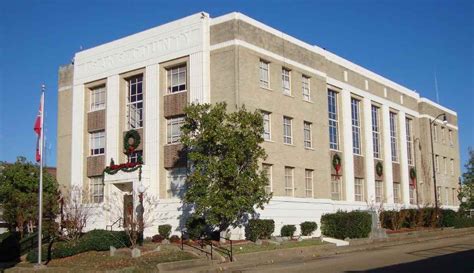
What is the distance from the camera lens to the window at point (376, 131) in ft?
165

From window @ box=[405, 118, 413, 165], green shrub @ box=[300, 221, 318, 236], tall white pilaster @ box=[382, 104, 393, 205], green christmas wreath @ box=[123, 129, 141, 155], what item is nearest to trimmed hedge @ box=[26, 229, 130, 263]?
green christmas wreath @ box=[123, 129, 141, 155]

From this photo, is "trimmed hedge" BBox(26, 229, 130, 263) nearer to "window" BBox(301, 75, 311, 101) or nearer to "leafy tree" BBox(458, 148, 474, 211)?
"window" BBox(301, 75, 311, 101)

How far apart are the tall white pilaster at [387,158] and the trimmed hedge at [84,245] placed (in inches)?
1107

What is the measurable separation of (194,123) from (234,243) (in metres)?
6.64

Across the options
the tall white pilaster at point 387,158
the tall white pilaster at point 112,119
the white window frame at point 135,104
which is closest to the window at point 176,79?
the white window frame at point 135,104

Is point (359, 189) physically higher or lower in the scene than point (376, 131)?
lower

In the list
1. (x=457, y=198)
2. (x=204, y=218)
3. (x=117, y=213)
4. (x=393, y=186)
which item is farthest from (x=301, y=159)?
(x=457, y=198)

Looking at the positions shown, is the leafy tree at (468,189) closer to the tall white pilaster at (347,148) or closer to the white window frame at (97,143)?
the tall white pilaster at (347,148)

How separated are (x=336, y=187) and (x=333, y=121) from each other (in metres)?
5.01

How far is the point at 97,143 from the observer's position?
41.1 metres

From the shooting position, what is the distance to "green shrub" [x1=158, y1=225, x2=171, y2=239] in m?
33.6

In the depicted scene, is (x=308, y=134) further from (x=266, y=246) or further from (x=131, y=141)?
(x=266, y=246)

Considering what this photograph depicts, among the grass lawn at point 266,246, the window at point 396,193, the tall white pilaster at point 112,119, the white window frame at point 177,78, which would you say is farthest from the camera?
the window at point 396,193

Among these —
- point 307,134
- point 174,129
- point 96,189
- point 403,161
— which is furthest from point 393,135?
point 96,189
